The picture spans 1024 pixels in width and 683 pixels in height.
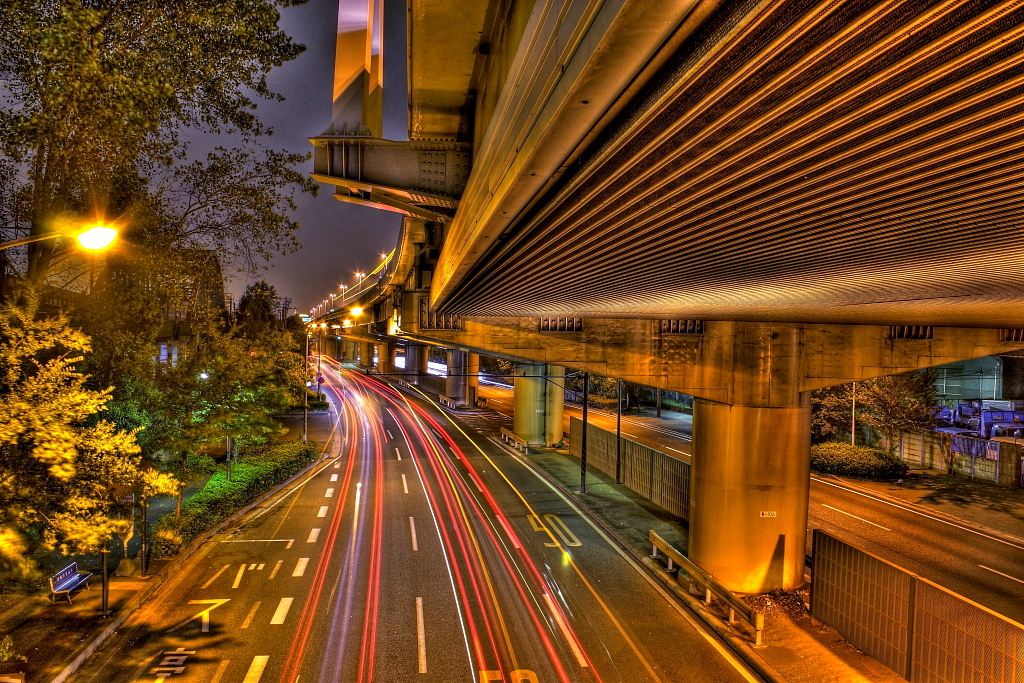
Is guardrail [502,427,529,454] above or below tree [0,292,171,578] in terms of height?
below

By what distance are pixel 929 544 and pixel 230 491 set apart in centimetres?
2178

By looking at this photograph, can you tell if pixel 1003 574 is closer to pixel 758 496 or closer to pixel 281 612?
pixel 758 496

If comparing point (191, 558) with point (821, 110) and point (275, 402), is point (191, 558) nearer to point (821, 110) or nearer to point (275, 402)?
point (275, 402)

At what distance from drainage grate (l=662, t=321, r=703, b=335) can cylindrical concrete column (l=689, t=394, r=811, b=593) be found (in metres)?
2.04

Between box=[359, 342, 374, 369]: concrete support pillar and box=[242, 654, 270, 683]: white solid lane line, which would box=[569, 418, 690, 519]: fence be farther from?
box=[359, 342, 374, 369]: concrete support pillar

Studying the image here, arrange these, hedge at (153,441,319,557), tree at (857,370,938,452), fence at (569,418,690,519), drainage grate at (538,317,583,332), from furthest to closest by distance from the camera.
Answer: tree at (857,370,938,452) → fence at (569,418,690,519) → drainage grate at (538,317,583,332) → hedge at (153,441,319,557)

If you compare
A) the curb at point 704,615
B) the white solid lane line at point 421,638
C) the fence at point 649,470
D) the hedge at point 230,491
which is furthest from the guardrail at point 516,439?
the white solid lane line at point 421,638

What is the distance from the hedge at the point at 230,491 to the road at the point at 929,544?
16.9m

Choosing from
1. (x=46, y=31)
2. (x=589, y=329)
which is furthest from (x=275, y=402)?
(x=46, y=31)

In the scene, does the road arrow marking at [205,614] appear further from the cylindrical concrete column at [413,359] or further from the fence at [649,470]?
the cylindrical concrete column at [413,359]

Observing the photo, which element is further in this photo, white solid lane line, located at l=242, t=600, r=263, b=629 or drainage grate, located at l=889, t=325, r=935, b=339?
drainage grate, located at l=889, t=325, r=935, b=339

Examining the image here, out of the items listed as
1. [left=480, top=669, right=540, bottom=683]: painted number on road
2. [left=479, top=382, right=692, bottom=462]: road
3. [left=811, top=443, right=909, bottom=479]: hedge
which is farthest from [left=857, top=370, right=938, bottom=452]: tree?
[left=480, top=669, right=540, bottom=683]: painted number on road

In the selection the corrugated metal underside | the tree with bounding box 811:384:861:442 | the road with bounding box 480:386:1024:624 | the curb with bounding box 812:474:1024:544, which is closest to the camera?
the corrugated metal underside

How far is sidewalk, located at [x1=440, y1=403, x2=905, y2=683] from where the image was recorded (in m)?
9.53
